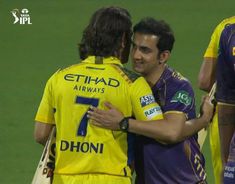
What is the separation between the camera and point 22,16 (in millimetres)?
12961

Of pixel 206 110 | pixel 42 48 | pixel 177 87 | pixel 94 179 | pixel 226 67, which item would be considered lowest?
pixel 42 48

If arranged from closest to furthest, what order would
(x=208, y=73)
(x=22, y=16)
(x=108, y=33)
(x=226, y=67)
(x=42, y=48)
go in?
(x=108, y=33)
(x=226, y=67)
(x=208, y=73)
(x=42, y=48)
(x=22, y=16)

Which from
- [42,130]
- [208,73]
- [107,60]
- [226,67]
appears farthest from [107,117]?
[208,73]

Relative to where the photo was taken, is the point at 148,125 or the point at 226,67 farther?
the point at 226,67

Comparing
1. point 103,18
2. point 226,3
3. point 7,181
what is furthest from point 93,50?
point 226,3

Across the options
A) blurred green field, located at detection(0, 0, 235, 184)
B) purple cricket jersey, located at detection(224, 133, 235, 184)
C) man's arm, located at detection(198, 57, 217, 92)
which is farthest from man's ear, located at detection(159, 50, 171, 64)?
blurred green field, located at detection(0, 0, 235, 184)

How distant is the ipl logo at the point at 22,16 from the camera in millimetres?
12791

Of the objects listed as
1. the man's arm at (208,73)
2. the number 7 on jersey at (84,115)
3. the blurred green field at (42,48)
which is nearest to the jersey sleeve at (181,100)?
the number 7 on jersey at (84,115)

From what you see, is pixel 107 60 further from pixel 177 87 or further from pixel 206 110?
pixel 206 110

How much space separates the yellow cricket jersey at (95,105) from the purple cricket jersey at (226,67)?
0.41 meters

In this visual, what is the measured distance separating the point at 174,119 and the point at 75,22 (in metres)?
8.52

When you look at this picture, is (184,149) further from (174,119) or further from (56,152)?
(56,152)

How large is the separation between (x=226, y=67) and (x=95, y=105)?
701mm

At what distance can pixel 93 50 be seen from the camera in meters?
4.39
